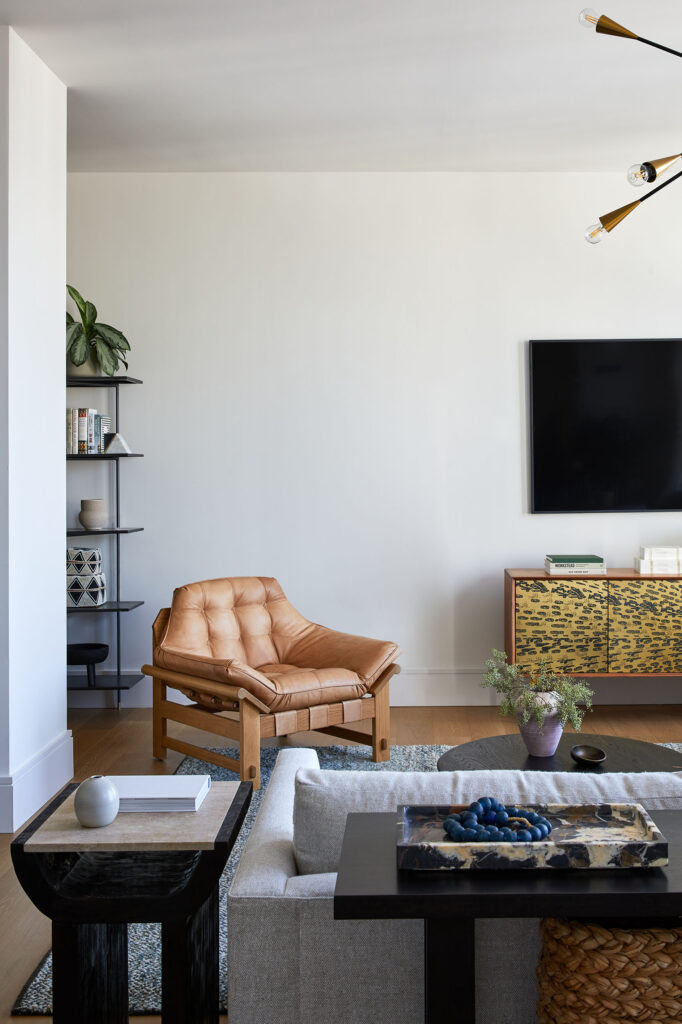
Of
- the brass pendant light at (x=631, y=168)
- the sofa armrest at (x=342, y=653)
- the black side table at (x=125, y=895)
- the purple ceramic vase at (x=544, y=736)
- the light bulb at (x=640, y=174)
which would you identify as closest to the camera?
the black side table at (x=125, y=895)

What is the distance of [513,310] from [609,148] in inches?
37.1

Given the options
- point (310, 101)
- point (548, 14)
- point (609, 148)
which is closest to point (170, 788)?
point (548, 14)

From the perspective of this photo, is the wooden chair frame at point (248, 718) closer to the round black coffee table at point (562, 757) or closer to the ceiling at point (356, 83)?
the round black coffee table at point (562, 757)

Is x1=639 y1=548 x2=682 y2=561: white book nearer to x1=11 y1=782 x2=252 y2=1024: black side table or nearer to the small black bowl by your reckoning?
the small black bowl

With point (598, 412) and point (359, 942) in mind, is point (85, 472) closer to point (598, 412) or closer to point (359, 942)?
point (598, 412)

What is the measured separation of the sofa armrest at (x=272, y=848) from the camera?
4.95 feet

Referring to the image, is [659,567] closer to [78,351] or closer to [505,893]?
[78,351]

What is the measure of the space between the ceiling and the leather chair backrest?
224cm

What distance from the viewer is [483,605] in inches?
195

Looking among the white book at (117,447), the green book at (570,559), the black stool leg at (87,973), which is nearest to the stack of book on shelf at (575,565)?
the green book at (570,559)

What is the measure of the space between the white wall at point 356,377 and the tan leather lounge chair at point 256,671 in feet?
2.21

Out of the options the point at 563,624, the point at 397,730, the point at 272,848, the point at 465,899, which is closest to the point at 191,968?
the point at 272,848

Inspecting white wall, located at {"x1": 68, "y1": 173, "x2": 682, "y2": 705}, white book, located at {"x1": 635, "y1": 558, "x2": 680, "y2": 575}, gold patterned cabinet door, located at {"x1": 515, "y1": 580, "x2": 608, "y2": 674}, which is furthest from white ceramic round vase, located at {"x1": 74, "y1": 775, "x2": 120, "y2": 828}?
white book, located at {"x1": 635, "y1": 558, "x2": 680, "y2": 575}

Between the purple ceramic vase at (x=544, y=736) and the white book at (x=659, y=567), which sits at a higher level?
the white book at (x=659, y=567)
